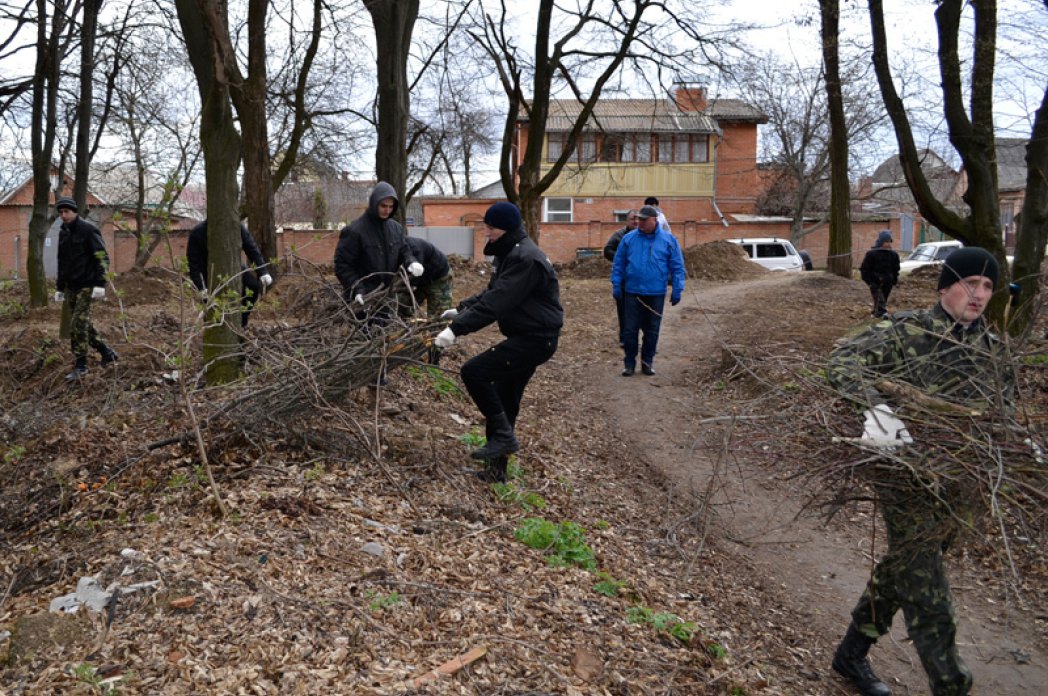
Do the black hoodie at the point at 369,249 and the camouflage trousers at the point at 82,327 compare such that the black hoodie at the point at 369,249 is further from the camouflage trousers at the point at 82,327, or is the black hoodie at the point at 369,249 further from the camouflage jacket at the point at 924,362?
the camouflage jacket at the point at 924,362

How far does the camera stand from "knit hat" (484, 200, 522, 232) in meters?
5.72

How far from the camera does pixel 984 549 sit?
5.66m

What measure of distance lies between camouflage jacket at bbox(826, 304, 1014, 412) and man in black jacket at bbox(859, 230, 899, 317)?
38.3 feet

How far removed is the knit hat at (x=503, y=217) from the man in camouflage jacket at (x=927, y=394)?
95.6 inches

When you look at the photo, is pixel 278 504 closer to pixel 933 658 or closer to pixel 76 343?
pixel 933 658

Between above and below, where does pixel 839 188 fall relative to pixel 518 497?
above

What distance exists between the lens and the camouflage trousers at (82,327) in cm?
911

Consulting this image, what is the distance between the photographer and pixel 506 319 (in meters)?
5.69

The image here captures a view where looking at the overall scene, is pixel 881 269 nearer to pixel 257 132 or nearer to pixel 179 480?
pixel 257 132

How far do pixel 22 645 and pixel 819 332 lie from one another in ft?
33.0

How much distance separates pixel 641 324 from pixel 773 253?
20.7 metres

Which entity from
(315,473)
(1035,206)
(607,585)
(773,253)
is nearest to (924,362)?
(607,585)

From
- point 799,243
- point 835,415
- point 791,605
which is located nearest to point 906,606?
point 835,415

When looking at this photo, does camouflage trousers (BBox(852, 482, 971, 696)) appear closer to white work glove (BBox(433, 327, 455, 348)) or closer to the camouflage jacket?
the camouflage jacket
